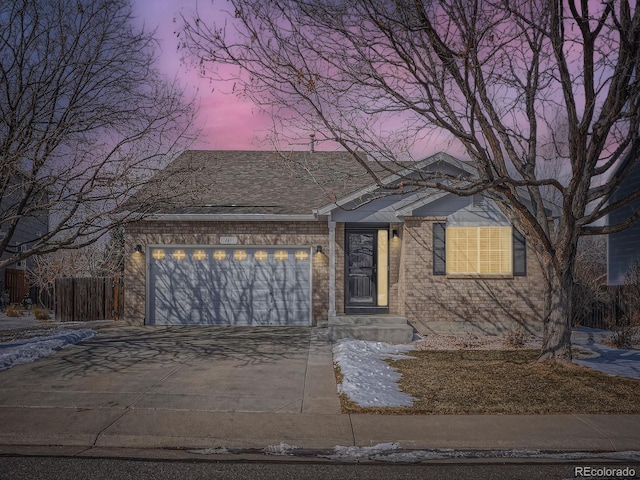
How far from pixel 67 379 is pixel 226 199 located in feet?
28.0

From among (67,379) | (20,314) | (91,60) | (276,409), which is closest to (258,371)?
(276,409)

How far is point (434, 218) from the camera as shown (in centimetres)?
1391

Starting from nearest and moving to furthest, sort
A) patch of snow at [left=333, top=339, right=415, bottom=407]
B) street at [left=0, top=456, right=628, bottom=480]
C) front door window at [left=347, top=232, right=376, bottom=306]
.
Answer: street at [left=0, top=456, right=628, bottom=480]
patch of snow at [left=333, top=339, right=415, bottom=407]
front door window at [left=347, top=232, right=376, bottom=306]

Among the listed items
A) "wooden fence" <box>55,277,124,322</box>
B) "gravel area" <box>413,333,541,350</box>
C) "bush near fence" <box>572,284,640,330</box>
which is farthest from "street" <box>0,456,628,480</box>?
"wooden fence" <box>55,277,124,322</box>

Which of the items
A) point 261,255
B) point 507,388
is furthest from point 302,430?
point 261,255

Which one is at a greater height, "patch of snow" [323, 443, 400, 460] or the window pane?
the window pane

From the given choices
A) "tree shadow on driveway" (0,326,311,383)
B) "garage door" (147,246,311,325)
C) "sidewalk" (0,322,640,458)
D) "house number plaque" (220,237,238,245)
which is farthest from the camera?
"garage door" (147,246,311,325)

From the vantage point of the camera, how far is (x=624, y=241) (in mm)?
20672

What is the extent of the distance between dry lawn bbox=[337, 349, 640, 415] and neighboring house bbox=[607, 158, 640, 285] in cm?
1240

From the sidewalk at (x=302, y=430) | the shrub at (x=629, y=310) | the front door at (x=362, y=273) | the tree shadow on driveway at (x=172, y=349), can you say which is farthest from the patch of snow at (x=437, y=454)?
the front door at (x=362, y=273)

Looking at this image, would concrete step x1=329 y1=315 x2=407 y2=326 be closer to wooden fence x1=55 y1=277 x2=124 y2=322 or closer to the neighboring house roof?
the neighboring house roof

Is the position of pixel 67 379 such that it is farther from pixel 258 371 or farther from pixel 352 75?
pixel 352 75

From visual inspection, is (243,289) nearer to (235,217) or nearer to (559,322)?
(235,217)

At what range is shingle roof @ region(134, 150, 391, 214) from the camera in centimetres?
1527
